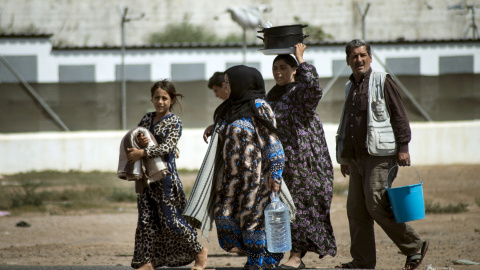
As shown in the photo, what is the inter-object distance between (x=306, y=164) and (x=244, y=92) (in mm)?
871

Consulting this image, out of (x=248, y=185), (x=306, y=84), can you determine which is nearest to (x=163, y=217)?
(x=248, y=185)

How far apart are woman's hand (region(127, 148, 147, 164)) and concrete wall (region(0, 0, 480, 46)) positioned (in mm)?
16210

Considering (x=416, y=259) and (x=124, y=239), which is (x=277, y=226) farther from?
(x=124, y=239)

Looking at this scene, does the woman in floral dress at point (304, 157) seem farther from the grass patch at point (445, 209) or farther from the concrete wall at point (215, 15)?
the concrete wall at point (215, 15)

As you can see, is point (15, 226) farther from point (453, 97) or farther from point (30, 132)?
point (453, 97)

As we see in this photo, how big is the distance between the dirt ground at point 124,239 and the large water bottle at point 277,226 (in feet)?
4.71

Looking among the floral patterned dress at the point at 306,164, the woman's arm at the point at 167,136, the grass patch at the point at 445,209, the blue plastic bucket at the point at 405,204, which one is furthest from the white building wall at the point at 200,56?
the blue plastic bucket at the point at 405,204

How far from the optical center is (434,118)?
14.9 m

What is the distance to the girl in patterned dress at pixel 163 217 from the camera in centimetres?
504

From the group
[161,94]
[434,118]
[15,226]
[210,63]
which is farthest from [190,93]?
[161,94]

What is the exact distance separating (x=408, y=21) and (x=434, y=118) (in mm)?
7051

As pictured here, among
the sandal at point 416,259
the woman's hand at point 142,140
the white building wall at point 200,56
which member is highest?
the white building wall at point 200,56

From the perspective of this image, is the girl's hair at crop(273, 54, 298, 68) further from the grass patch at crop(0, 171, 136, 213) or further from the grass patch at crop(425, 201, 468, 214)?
the grass patch at crop(0, 171, 136, 213)

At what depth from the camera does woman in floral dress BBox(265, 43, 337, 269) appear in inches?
204
